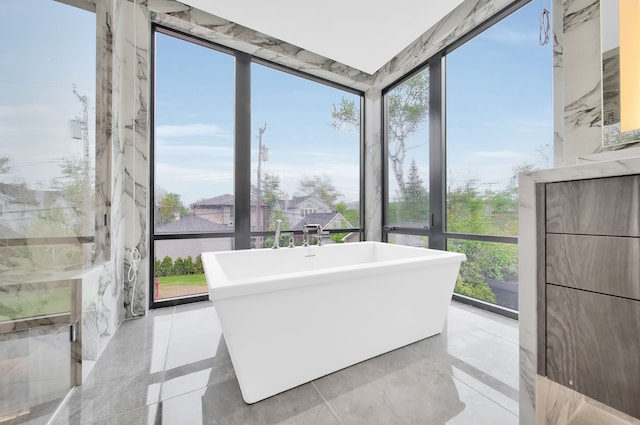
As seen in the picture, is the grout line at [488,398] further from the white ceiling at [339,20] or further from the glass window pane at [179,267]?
the white ceiling at [339,20]

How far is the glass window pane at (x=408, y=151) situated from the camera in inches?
121

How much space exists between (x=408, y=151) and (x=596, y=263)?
2.68 meters

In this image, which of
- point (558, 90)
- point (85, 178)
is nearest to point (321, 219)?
point (85, 178)

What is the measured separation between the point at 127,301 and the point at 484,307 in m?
3.19

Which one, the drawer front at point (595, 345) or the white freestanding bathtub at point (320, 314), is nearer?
the drawer front at point (595, 345)

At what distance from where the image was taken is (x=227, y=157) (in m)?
2.82

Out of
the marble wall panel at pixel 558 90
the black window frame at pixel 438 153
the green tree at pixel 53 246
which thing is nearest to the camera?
the green tree at pixel 53 246

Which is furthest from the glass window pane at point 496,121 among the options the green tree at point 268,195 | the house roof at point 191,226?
the house roof at point 191,226

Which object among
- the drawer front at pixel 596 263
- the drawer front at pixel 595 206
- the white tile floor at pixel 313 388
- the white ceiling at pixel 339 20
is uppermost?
the white ceiling at pixel 339 20

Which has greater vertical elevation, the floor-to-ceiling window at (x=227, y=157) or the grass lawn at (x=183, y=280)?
the floor-to-ceiling window at (x=227, y=157)

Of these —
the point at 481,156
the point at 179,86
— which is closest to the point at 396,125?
the point at 481,156

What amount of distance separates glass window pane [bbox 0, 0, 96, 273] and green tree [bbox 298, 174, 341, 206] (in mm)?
2033

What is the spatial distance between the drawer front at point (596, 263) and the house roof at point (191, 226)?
8.57 ft

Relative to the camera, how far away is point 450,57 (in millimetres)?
2779
